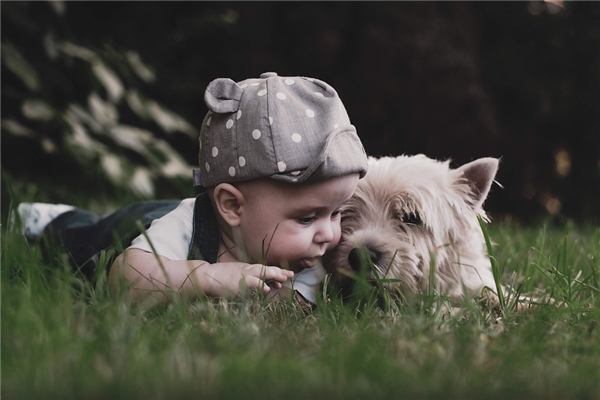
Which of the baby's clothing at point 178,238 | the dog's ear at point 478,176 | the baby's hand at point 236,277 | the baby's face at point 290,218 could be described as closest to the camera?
the baby's hand at point 236,277

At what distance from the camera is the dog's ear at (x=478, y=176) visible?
2.73 meters

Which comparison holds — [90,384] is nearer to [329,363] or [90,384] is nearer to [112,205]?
[329,363]

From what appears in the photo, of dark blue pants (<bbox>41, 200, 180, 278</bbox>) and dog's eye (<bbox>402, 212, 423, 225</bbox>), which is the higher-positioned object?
dog's eye (<bbox>402, 212, 423, 225</bbox>)

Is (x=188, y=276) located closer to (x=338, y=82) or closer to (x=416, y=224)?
(x=416, y=224)

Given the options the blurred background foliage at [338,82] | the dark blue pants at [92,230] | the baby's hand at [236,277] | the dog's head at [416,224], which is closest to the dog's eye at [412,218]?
the dog's head at [416,224]

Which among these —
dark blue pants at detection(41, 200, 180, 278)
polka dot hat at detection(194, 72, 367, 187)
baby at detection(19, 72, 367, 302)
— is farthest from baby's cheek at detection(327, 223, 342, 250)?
dark blue pants at detection(41, 200, 180, 278)

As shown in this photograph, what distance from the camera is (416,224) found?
2.59 meters

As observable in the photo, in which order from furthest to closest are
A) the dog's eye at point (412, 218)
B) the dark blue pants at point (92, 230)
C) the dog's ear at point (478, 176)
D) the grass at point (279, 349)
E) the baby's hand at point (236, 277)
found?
the dark blue pants at point (92, 230) < the dog's ear at point (478, 176) < the dog's eye at point (412, 218) < the baby's hand at point (236, 277) < the grass at point (279, 349)

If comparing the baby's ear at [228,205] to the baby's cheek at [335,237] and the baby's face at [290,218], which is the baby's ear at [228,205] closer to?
the baby's face at [290,218]

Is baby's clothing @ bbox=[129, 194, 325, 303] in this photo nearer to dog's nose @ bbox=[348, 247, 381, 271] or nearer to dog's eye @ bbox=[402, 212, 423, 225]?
dog's nose @ bbox=[348, 247, 381, 271]

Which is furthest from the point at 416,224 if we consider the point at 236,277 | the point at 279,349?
the point at 279,349

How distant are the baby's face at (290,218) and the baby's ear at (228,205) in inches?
0.9

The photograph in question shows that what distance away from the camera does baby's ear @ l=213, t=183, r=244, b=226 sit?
2379mm

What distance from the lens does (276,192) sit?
7.60 ft
